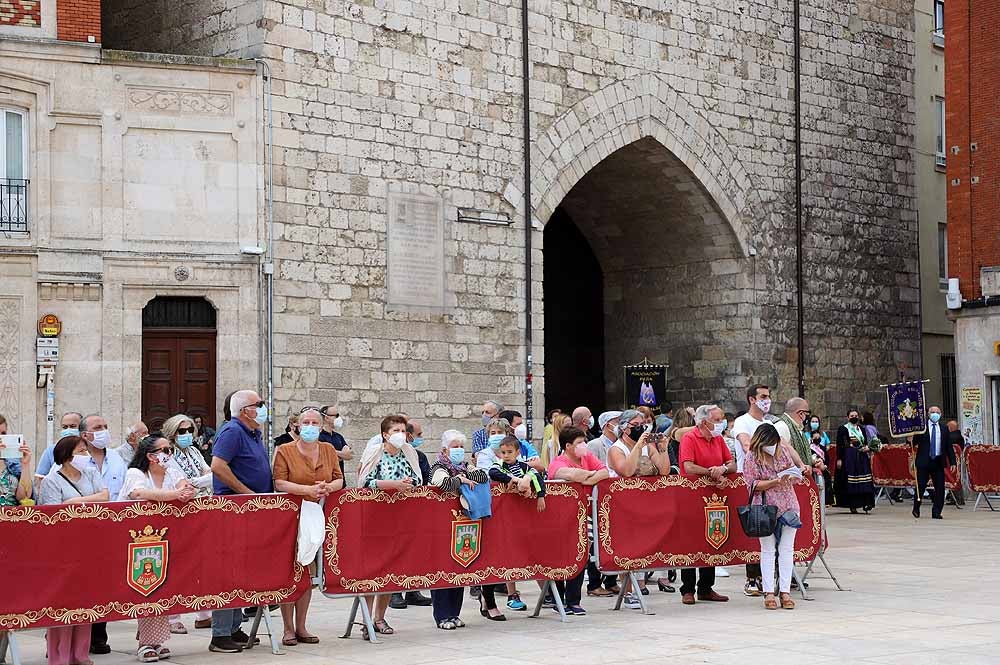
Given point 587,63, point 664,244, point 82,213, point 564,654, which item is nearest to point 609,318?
point 664,244

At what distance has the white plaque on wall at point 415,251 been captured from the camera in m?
21.2

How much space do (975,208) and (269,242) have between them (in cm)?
1306

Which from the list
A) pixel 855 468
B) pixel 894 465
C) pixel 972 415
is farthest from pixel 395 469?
pixel 972 415

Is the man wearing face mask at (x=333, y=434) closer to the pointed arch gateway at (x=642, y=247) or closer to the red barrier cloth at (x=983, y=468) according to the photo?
the pointed arch gateway at (x=642, y=247)

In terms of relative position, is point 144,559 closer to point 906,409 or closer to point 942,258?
point 906,409

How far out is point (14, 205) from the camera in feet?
60.5

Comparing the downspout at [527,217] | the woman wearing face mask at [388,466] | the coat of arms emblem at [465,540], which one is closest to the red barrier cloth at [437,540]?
the coat of arms emblem at [465,540]

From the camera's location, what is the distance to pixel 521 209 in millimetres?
23016

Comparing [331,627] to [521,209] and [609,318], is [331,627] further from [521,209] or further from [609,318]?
[609,318]

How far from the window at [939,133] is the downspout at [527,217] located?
469 inches

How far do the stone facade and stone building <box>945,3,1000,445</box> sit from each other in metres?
2.61

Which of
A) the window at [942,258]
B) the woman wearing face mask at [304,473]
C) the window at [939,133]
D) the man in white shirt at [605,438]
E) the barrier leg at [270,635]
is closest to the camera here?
the barrier leg at [270,635]

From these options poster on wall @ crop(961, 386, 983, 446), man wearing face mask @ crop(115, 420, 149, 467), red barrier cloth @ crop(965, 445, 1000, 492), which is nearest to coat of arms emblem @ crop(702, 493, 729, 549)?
man wearing face mask @ crop(115, 420, 149, 467)

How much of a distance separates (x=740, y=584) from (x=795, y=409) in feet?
6.58
